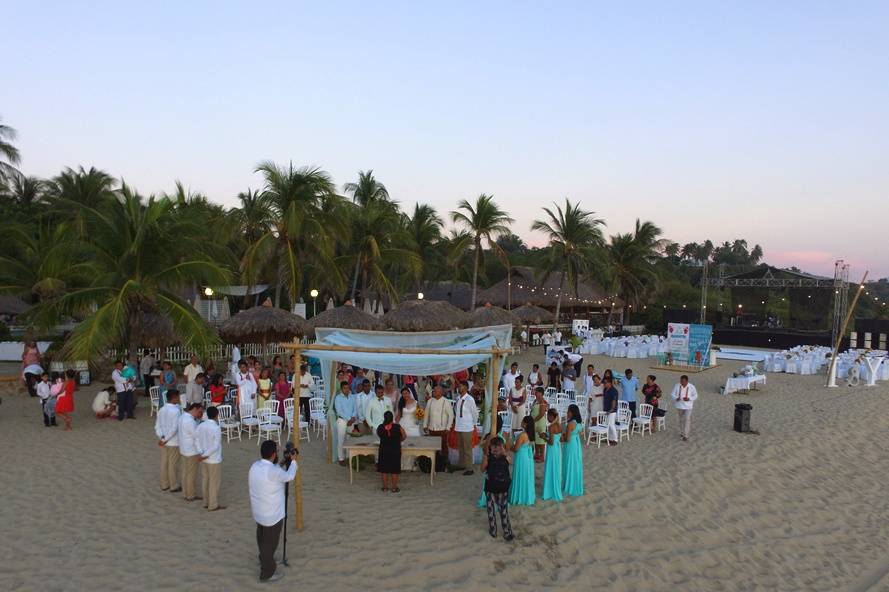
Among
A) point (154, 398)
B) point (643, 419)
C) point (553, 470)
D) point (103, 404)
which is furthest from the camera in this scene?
point (154, 398)

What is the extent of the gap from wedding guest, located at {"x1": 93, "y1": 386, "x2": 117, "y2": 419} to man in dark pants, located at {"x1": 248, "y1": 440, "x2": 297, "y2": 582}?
8.32m

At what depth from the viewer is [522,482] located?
7293 mm

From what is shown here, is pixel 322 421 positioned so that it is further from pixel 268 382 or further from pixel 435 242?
pixel 435 242

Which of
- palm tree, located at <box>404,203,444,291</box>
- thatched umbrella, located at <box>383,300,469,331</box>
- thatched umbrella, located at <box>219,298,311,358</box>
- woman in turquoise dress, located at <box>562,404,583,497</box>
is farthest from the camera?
palm tree, located at <box>404,203,444,291</box>

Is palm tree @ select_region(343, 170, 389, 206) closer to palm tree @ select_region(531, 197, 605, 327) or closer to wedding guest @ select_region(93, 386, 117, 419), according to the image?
palm tree @ select_region(531, 197, 605, 327)

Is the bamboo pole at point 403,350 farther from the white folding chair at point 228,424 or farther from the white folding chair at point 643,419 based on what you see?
the white folding chair at point 643,419

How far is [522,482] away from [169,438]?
4748mm

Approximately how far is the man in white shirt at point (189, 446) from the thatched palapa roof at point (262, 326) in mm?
9330

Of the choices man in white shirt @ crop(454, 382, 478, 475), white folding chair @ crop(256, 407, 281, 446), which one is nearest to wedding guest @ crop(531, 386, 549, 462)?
man in white shirt @ crop(454, 382, 478, 475)

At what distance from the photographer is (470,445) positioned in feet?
28.5

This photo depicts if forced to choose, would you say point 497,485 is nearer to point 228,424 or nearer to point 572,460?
point 572,460

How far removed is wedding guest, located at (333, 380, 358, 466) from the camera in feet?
29.4

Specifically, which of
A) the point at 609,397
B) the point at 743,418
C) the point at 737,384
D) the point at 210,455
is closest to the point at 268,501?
the point at 210,455

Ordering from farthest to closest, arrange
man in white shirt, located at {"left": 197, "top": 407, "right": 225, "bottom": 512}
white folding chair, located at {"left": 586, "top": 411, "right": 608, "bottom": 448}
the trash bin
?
the trash bin, white folding chair, located at {"left": 586, "top": 411, "right": 608, "bottom": 448}, man in white shirt, located at {"left": 197, "top": 407, "right": 225, "bottom": 512}
